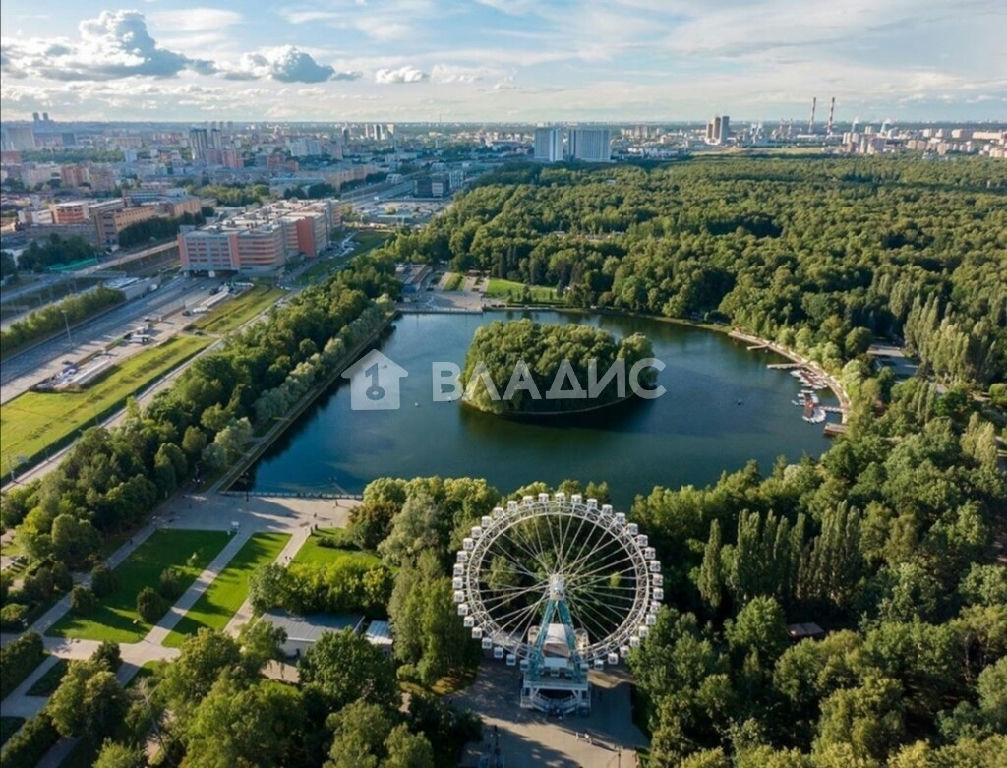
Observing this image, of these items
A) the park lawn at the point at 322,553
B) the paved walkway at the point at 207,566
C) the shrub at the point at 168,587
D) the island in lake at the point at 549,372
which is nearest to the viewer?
the paved walkway at the point at 207,566

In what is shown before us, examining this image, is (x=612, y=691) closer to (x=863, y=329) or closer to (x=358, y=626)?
(x=358, y=626)

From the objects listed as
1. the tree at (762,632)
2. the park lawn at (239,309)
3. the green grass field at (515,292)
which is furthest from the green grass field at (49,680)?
the green grass field at (515,292)

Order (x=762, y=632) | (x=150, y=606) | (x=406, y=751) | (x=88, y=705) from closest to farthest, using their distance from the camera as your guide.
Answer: (x=406, y=751)
(x=88, y=705)
(x=762, y=632)
(x=150, y=606)

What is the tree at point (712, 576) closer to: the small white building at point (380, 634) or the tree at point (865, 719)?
the tree at point (865, 719)

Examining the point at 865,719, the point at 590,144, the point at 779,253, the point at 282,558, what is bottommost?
the point at 282,558

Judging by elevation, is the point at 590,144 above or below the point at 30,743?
above

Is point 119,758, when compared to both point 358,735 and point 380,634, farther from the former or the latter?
point 380,634

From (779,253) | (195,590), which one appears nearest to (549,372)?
(195,590)
